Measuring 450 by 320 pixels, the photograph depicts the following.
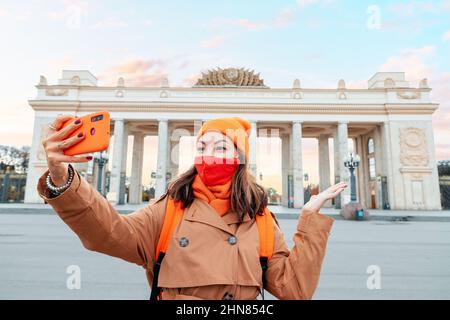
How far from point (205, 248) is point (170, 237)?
7.3 inches

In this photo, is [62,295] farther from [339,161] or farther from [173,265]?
[339,161]

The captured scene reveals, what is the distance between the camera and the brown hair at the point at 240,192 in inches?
57.9

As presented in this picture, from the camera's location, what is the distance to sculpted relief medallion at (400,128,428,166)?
86.3 ft

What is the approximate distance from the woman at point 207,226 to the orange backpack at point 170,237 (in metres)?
0.03

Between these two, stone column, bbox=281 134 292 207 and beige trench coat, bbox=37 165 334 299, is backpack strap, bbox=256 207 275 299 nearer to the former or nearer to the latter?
beige trench coat, bbox=37 165 334 299

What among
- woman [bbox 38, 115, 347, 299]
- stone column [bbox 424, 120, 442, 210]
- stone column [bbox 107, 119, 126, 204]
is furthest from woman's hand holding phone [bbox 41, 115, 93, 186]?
stone column [bbox 424, 120, 442, 210]

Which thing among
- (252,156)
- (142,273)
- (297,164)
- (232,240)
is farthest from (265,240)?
(297,164)

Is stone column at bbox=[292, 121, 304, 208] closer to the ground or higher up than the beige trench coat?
higher up

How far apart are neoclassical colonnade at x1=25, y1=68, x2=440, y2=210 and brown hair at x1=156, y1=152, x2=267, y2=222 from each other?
24.9 metres

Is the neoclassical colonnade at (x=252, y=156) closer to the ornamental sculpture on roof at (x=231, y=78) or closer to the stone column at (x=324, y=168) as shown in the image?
the stone column at (x=324, y=168)

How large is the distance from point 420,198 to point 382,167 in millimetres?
4114

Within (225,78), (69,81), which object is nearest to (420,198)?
(225,78)

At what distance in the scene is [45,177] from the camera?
1.16 meters

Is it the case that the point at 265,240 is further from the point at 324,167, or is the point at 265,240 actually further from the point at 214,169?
→ the point at 324,167
